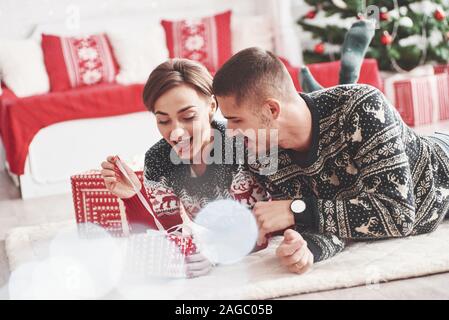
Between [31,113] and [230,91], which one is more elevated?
[230,91]

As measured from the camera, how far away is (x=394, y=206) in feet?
Result: 4.05

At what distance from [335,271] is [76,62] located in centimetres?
202

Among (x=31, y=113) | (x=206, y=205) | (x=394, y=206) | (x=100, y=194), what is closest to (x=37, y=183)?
(x=31, y=113)

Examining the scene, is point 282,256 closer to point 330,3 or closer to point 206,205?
Result: point 206,205

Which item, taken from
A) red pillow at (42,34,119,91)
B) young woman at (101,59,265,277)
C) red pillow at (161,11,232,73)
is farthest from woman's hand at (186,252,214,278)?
red pillow at (161,11,232,73)

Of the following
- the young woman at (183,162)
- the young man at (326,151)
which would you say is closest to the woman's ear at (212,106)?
the young woman at (183,162)

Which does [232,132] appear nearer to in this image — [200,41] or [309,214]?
[309,214]

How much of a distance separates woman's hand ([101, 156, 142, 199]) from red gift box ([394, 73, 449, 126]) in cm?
187

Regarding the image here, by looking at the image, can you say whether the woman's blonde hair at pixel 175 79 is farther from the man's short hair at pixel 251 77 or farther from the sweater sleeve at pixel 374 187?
the sweater sleeve at pixel 374 187

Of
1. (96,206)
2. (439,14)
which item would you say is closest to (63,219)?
(96,206)

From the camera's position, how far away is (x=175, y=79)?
4.32 ft

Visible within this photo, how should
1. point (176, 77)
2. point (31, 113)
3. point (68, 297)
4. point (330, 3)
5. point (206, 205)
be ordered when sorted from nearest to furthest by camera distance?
point (68, 297) → point (176, 77) → point (206, 205) → point (31, 113) → point (330, 3)

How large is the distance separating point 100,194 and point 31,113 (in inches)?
35.3

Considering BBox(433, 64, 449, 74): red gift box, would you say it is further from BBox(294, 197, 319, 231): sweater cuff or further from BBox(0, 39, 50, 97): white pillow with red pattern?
BBox(294, 197, 319, 231): sweater cuff
